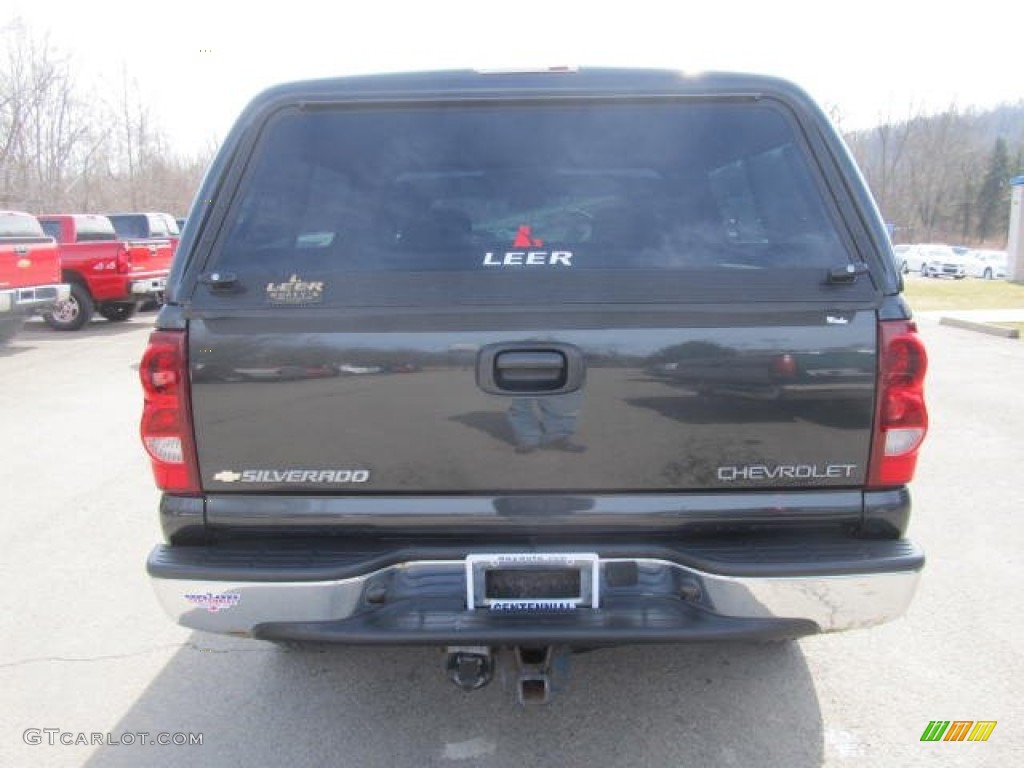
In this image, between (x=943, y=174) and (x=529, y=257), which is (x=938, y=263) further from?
(x=943, y=174)

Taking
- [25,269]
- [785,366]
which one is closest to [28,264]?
[25,269]

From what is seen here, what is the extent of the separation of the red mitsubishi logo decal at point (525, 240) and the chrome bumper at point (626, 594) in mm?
939

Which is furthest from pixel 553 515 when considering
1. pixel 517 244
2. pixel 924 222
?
pixel 924 222

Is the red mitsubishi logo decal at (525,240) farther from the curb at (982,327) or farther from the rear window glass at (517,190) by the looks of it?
the curb at (982,327)

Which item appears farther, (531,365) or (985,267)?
(985,267)

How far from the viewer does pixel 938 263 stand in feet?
126

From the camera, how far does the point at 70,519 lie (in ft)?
16.2

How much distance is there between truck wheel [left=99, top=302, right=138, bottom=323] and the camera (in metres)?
15.6

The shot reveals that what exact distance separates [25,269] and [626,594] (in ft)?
39.1

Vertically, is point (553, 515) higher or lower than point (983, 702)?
higher

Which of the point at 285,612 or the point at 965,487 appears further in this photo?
the point at 965,487

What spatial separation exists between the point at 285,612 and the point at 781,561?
1416 millimetres

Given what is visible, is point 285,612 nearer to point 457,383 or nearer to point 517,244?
point 457,383

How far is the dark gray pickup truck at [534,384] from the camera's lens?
226 centimetres
